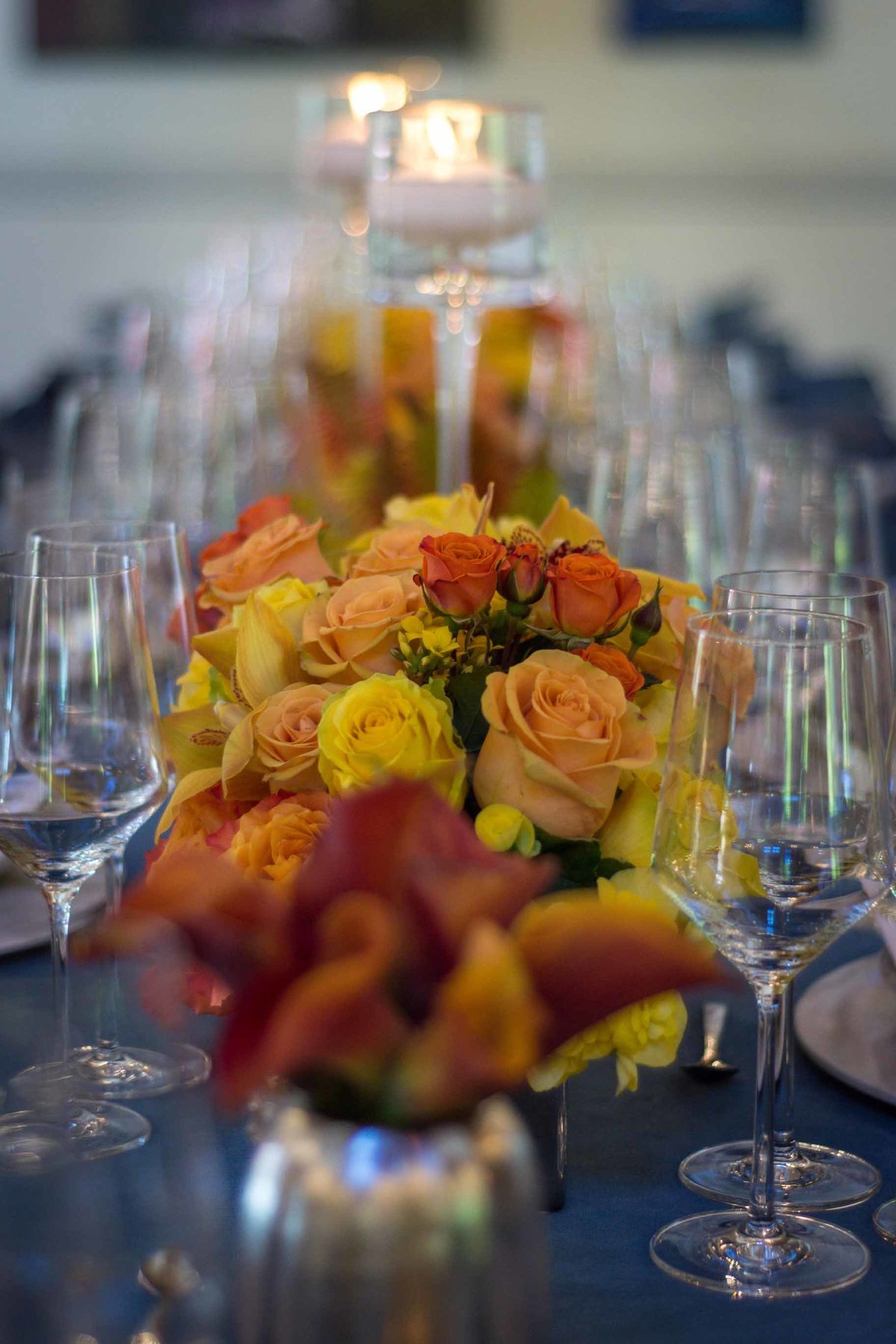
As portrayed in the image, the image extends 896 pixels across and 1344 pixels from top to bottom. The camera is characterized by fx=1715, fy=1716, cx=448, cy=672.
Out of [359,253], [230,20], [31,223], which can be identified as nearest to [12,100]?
[31,223]

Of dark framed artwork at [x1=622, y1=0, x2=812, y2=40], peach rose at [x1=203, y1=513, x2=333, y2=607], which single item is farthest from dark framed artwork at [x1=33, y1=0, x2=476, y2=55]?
peach rose at [x1=203, y1=513, x2=333, y2=607]

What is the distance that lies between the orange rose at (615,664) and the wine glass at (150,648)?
31 centimetres

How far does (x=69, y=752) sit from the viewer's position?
3.09ft

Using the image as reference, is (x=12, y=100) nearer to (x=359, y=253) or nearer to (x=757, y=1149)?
(x=359, y=253)

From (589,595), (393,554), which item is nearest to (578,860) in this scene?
(589,595)

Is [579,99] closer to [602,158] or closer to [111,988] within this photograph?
[602,158]

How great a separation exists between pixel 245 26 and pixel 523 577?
8.29 meters

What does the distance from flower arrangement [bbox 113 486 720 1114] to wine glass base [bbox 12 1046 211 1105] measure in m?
0.13

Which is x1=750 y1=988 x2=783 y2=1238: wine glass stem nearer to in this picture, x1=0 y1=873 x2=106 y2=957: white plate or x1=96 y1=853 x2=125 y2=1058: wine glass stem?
x1=96 y1=853 x2=125 y2=1058: wine glass stem

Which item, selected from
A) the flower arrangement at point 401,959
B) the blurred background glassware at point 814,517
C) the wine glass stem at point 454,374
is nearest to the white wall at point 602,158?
the wine glass stem at point 454,374

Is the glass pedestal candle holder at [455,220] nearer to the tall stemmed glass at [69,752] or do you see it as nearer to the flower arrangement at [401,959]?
the tall stemmed glass at [69,752]

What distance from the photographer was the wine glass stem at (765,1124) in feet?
2.56

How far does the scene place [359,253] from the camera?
3967mm

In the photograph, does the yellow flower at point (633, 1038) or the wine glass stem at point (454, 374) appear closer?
the yellow flower at point (633, 1038)
